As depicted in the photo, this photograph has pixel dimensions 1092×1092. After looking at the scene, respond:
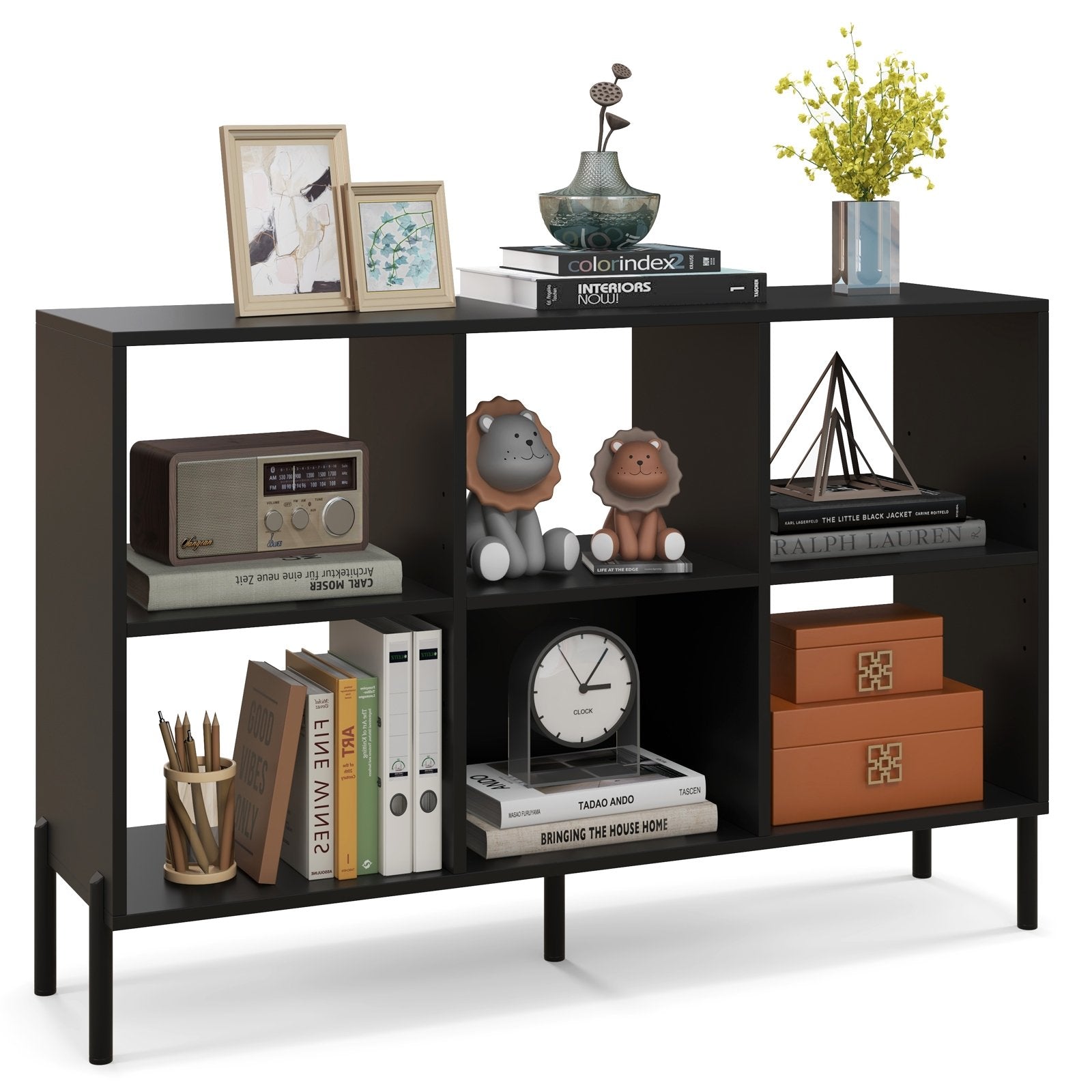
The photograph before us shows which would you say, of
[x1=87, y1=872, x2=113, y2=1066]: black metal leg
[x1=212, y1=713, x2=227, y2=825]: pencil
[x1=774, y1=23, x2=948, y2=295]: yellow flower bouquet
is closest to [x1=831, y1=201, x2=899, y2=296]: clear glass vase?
[x1=774, y1=23, x2=948, y2=295]: yellow flower bouquet

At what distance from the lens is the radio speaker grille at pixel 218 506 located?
4.25 m

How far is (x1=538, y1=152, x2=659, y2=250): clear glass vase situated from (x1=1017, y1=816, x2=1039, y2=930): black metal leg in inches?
56.6

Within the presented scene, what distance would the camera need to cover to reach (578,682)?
4656 millimetres

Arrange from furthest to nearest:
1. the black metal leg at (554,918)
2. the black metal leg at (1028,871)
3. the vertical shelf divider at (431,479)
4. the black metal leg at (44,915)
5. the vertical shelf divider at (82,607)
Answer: the black metal leg at (1028,871)
the black metal leg at (554,918)
the black metal leg at (44,915)
the vertical shelf divider at (431,479)
the vertical shelf divider at (82,607)

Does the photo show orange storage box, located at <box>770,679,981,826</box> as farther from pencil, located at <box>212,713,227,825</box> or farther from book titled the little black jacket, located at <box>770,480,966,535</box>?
pencil, located at <box>212,713,227,825</box>

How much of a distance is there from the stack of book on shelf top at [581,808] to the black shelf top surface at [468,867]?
0.08ft

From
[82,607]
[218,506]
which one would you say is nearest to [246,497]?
[218,506]

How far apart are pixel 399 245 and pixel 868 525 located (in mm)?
1085

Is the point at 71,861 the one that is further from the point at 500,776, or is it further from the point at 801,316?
the point at 801,316

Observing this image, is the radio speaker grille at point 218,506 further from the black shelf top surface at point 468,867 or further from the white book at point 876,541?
the white book at point 876,541

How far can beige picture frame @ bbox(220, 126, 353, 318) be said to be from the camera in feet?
14.1

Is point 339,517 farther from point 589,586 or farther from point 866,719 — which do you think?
point 866,719

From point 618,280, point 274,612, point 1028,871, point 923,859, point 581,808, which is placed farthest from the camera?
point 923,859

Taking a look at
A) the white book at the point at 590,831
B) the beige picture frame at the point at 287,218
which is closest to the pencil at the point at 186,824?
the white book at the point at 590,831
